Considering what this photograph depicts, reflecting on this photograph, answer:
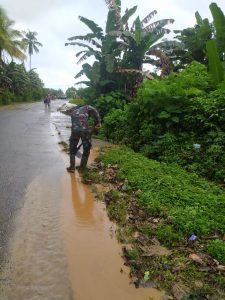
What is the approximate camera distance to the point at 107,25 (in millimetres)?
15602

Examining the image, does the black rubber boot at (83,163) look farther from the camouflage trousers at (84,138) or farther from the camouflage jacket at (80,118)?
the camouflage jacket at (80,118)

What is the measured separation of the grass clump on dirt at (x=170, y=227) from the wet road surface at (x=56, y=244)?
22cm

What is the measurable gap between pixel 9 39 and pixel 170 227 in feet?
109

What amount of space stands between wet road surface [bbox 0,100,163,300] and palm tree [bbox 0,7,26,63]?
2717cm

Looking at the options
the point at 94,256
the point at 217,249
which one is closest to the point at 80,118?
the point at 94,256

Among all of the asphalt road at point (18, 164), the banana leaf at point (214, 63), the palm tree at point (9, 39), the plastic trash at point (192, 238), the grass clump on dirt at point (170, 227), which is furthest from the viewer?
the palm tree at point (9, 39)

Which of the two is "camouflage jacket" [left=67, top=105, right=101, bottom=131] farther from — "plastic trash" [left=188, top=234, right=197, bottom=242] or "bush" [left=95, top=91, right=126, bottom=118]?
"bush" [left=95, top=91, right=126, bottom=118]

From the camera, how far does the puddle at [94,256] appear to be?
11.1 feet

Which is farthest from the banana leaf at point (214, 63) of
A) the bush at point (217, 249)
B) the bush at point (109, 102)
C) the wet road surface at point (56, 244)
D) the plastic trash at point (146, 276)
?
the plastic trash at point (146, 276)

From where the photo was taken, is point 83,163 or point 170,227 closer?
point 170,227

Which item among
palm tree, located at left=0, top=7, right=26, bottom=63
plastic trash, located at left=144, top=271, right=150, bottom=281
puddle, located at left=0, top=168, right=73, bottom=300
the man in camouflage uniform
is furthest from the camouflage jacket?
palm tree, located at left=0, top=7, right=26, bottom=63

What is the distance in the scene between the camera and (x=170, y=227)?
4570mm

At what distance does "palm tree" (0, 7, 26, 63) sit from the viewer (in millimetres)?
30741

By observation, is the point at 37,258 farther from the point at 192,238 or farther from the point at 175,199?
the point at 175,199
